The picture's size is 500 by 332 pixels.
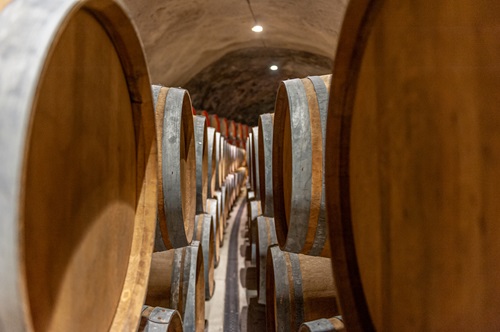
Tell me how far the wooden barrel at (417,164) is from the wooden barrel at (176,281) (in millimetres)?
1327

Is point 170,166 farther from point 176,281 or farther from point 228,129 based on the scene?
point 228,129

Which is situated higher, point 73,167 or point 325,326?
point 73,167

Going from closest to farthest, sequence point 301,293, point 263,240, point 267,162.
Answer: point 301,293 < point 267,162 < point 263,240

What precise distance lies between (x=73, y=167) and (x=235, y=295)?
3.20m

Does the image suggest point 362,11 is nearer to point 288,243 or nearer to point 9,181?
point 9,181

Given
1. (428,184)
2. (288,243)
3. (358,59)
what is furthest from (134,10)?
(428,184)

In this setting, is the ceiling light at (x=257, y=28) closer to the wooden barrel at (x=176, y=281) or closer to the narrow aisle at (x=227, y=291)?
the narrow aisle at (x=227, y=291)

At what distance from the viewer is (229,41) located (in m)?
8.12

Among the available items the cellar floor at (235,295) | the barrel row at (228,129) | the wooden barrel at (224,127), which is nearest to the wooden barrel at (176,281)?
the cellar floor at (235,295)

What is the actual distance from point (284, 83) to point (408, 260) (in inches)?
40.6

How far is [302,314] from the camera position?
1857 mm

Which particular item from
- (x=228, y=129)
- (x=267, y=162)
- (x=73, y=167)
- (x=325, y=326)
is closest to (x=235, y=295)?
(x=267, y=162)

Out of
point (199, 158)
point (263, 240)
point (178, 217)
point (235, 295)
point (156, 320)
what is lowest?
point (235, 295)

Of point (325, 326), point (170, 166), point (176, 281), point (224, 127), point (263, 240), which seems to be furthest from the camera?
point (224, 127)
